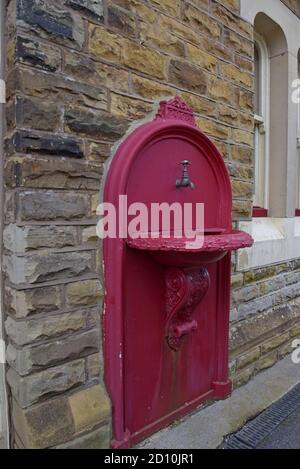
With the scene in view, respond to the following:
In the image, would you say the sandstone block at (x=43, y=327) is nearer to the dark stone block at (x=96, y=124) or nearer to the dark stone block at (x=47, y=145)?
the dark stone block at (x=47, y=145)

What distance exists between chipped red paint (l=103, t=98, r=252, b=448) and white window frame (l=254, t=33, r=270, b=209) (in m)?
1.13

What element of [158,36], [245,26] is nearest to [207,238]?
[158,36]

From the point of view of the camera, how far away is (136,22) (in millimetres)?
1851

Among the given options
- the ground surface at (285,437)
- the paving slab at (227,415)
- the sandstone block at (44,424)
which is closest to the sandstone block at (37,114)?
the sandstone block at (44,424)

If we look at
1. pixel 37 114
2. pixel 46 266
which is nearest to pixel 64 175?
pixel 37 114

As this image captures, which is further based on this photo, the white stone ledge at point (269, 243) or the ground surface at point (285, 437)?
the white stone ledge at point (269, 243)

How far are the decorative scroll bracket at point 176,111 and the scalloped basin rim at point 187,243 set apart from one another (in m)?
0.74

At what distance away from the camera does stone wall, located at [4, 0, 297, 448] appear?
149 cm

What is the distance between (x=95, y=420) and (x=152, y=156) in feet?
4.57

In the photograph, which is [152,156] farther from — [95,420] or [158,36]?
[95,420]

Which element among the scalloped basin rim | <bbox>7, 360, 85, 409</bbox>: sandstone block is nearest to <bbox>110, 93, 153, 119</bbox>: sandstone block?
the scalloped basin rim

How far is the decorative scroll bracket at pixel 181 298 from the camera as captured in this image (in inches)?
75.9

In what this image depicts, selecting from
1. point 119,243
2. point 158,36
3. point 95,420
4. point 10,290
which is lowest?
point 95,420

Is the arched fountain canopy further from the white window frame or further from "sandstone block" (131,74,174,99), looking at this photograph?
the white window frame
